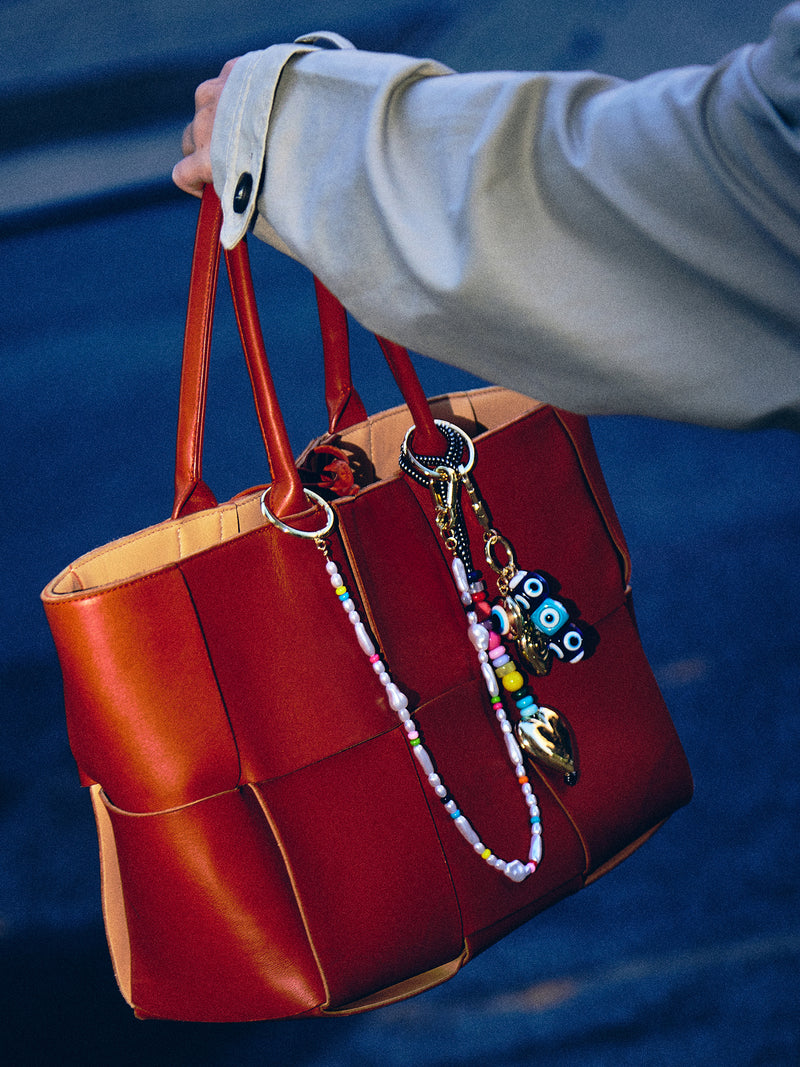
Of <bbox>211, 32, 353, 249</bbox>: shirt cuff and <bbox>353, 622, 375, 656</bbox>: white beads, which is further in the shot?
<bbox>353, 622, 375, 656</bbox>: white beads

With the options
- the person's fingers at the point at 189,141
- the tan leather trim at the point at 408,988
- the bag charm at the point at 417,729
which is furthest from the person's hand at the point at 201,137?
the tan leather trim at the point at 408,988

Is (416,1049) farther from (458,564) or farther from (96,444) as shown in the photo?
(96,444)

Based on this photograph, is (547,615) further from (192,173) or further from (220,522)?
(192,173)

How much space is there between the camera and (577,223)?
36 cm

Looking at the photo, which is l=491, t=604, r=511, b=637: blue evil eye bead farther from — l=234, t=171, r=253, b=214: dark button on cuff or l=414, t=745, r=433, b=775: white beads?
l=234, t=171, r=253, b=214: dark button on cuff

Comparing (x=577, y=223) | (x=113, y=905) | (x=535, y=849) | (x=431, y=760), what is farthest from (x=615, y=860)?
(x=577, y=223)

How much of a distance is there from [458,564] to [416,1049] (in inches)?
20.2

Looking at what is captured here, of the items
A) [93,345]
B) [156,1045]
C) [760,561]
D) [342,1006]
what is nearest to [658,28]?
[760,561]

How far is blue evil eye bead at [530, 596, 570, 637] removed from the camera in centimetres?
62

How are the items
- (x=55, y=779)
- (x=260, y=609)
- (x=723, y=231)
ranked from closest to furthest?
(x=723, y=231) < (x=260, y=609) < (x=55, y=779)

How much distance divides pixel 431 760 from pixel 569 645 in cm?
13

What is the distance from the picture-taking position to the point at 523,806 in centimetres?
65

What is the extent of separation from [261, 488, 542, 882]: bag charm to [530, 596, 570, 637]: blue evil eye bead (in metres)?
0.04

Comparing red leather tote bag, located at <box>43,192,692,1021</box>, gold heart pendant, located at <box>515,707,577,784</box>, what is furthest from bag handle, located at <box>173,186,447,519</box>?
gold heart pendant, located at <box>515,707,577,784</box>
